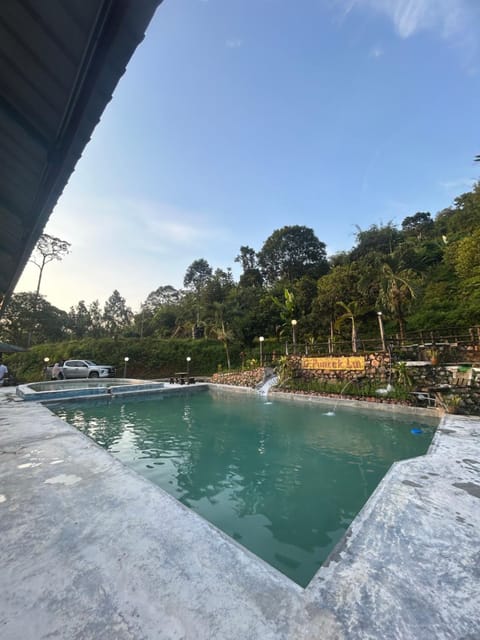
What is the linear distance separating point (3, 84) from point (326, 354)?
13735mm

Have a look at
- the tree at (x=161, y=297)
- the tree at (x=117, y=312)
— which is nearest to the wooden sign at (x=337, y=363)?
the tree at (x=161, y=297)

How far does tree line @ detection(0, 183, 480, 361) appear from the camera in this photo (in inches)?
713

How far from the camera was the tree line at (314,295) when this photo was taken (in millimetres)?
18109

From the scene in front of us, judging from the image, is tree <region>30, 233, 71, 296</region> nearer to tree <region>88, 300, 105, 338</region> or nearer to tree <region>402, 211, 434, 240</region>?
tree <region>88, 300, 105, 338</region>

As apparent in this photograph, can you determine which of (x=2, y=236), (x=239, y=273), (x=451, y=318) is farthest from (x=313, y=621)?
(x=239, y=273)

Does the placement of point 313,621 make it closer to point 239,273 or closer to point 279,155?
point 279,155

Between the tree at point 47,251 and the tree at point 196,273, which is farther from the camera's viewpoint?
the tree at point 196,273

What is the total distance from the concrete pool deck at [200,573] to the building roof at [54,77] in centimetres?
279

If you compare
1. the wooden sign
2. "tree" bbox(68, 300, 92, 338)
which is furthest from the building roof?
"tree" bbox(68, 300, 92, 338)

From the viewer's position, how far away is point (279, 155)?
1397 cm

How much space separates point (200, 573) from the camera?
176 centimetres

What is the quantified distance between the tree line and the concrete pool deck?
41.8 feet

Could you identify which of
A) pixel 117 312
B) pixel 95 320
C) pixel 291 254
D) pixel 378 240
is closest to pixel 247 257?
pixel 291 254

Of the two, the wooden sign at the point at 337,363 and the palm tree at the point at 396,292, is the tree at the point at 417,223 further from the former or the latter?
the wooden sign at the point at 337,363
